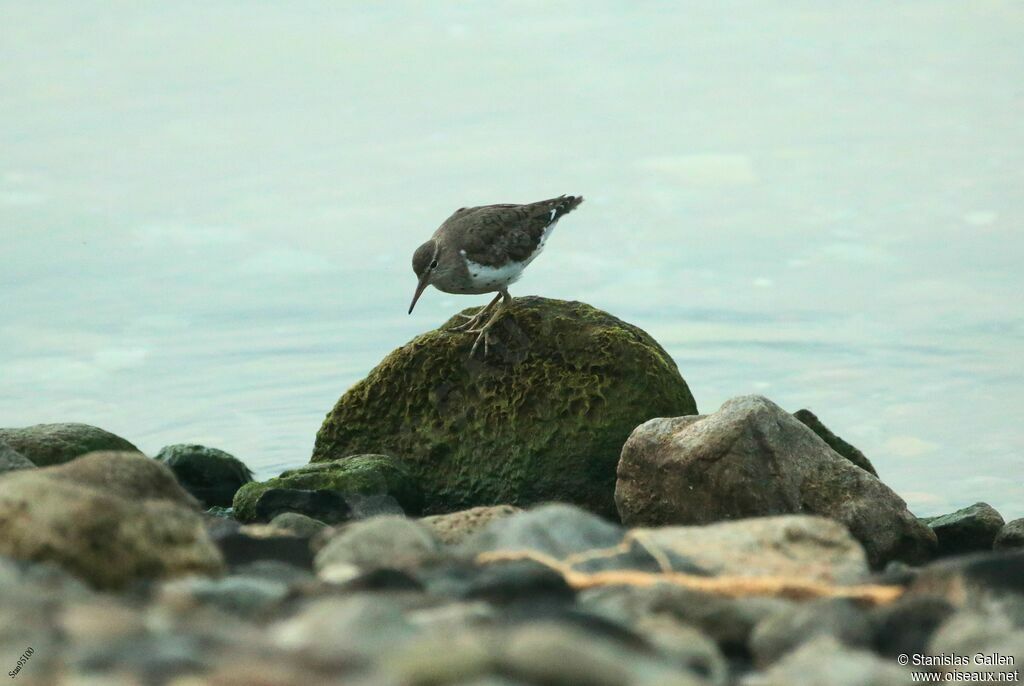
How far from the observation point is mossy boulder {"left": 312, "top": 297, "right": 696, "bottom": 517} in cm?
1104

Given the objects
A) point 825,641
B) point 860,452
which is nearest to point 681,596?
point 825,641

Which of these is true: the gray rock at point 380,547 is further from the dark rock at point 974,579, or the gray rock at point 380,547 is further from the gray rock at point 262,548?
the dark rock at point 974,579

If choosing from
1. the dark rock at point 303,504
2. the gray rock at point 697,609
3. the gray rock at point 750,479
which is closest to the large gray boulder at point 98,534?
the gray rock at point 697,609

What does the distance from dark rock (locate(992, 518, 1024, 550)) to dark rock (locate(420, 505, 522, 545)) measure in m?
5.58

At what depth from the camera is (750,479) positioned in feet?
32.8

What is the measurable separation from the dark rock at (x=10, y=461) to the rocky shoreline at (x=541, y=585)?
17 millimetres

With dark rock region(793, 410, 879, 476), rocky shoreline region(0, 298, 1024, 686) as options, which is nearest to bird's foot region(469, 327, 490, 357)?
rocky shoreline region(0, 298, 1024, 686)

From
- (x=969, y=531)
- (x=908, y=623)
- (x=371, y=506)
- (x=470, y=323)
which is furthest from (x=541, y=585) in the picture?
(x=969, y=531)

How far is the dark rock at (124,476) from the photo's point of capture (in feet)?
23.2

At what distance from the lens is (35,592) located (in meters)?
5.32

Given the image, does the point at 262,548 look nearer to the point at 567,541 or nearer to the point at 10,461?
the point at 567,541

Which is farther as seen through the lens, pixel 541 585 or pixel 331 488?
pixel 331 488

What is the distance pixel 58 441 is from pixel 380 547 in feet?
19.0

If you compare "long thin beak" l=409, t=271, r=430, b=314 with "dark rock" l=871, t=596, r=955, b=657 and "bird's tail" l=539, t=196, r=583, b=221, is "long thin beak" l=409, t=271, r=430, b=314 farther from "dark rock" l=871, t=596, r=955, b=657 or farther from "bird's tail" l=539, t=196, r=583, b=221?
"dark rock" l=871, t=596, r=955, b=657
